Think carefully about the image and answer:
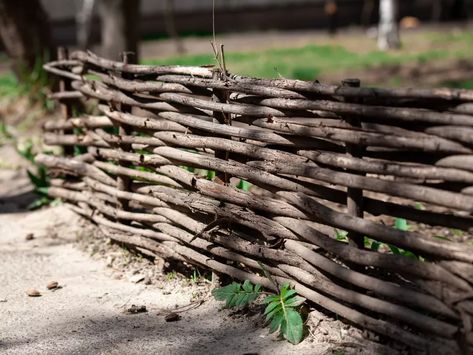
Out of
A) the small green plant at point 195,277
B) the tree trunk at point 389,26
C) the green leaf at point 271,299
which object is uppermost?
the tree trunk at point 389,26

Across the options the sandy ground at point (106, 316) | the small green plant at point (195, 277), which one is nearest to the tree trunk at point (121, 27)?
the sandy ground at point (106, 316)

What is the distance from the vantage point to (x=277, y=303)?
397 cm

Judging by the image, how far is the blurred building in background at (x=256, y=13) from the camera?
2748 centimetres

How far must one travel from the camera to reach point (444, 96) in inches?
131

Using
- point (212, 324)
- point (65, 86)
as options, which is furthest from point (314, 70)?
point (212, 324)

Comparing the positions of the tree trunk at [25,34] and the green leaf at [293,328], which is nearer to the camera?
the green leaf at [293,328]

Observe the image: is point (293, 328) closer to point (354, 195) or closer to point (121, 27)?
point (354, 195)

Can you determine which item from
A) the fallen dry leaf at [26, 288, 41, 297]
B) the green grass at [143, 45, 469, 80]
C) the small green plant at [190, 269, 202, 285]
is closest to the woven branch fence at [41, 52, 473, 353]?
the small green plant at [190, 269, 202, 285]

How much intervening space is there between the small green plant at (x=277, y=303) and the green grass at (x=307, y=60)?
7.83 meters

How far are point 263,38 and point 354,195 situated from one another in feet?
67.7

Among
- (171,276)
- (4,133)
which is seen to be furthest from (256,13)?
(171,276)

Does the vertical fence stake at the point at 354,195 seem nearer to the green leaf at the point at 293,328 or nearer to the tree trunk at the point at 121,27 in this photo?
the green leaf at the point at 293,328

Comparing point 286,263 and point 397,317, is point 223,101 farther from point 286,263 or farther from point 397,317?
point 397,317

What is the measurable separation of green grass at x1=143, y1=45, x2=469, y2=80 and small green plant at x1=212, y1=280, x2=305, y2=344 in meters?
7.83
